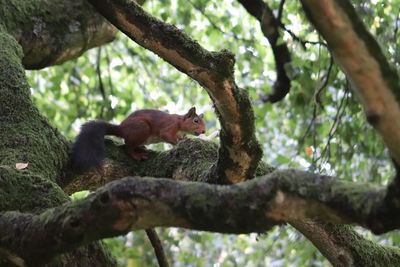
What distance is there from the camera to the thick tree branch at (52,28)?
3.93 metres

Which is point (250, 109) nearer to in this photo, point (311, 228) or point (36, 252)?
point (311, 228)

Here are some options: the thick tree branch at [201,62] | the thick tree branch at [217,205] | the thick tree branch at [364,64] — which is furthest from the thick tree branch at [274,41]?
the thick tree branch at [364,64]

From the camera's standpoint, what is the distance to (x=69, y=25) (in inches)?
164

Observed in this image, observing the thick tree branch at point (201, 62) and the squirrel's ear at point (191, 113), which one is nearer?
the thick tree branch at point (201, 62)

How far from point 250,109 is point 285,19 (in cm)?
294

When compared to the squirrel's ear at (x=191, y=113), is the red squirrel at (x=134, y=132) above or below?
below

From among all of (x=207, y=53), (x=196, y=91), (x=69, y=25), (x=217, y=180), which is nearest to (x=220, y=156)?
(x=217, y=180)

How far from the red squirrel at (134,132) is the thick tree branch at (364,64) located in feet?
5.87

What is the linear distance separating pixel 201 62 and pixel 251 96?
2.79 meters

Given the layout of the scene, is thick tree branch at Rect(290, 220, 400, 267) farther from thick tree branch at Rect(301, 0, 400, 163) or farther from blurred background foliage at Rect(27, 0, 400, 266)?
thick tree branch at Rect(301, 0, 400, 163)

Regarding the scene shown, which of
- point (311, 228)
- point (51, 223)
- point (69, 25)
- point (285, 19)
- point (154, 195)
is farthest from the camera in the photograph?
point (285, 19)

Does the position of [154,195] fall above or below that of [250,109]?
below

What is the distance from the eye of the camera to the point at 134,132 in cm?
413

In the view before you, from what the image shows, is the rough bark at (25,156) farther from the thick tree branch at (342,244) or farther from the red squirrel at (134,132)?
the thick tree branch at (342,244)
